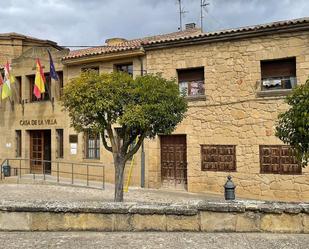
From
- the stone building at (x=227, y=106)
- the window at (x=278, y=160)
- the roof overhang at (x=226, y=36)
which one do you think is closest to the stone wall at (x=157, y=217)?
the stone building at (x=227, y=106)

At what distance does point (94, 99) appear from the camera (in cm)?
941

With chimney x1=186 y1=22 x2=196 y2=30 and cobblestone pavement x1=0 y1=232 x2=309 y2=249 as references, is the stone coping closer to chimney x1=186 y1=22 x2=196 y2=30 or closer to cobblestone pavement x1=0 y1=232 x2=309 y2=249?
cobblestone pavement x1=0 y1=232 x2=309 y2=249

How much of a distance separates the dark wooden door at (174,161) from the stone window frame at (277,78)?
3602mm

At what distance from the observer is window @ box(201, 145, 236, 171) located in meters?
14.1

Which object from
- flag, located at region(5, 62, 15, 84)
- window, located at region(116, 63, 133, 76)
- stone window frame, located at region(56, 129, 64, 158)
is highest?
flag, located at region(5, 62, 15, 84)

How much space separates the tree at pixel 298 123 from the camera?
623cm

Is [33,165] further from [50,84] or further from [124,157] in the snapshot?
[124,157]

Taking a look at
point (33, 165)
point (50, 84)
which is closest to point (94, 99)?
point (50, 84)

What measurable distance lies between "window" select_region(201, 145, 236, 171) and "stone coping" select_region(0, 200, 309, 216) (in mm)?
8409

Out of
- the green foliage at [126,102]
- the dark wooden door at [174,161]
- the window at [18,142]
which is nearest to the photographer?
the green foliage at [126,102]

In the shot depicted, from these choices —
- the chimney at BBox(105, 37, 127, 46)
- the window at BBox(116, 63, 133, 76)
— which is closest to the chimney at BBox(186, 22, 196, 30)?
the chimney at BBox(105, 37, 127, 46)

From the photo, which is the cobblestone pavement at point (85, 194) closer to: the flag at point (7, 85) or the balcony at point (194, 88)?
the balcony at point (194, 88)

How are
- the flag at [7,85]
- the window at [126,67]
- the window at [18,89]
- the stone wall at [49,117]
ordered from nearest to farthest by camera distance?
the window at [126,67] → the stone wall at [49,117] → the flag at [7,85] → the window at [18,89]

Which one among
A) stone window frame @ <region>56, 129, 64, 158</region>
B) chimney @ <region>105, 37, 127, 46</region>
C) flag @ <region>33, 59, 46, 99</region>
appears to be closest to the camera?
flag @ <region>33, 59, 46, 99</region>
